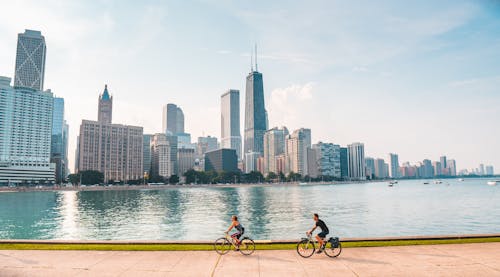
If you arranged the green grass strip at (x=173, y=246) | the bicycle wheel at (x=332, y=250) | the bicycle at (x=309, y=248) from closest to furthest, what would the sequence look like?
the bicycle wheel at (x=332, y=250), the bicycle at (x=309, y=248), the green grass strip at (x=173, y=246)

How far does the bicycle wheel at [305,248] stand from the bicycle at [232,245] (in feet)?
8.95

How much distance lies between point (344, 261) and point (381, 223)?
45106 millimetres

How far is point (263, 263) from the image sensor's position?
1886 centimetres

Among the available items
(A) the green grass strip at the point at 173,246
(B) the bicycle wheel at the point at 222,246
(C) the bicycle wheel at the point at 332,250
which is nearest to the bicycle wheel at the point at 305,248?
(C) the bicycle wheel at the point at 332,250

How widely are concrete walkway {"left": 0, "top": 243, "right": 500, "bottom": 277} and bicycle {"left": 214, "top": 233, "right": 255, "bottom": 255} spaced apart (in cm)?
57

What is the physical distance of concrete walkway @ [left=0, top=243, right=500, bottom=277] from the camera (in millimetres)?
17172

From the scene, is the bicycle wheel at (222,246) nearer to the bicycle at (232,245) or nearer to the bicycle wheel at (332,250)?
the bicycle at (232,245)

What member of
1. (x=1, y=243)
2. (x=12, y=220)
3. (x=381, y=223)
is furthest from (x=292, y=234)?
(x=12, y=220)

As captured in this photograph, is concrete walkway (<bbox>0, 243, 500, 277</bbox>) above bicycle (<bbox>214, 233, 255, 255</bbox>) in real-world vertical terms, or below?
below

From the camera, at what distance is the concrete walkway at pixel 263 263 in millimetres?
17172

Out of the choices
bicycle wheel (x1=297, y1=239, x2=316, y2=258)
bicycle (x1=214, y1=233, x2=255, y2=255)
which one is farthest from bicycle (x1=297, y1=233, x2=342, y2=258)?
bicycle (x1=214, y1=233, x2=255, y2=255)

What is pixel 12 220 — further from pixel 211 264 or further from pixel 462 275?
pixel 462 275

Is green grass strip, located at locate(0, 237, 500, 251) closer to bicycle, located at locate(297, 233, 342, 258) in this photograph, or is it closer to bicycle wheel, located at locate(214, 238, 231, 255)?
bicycle wheel, located at locate(214, 238, 231, 255)

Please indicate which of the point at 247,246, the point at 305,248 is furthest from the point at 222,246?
the point at 305,248
